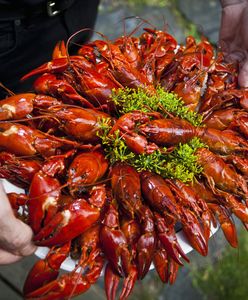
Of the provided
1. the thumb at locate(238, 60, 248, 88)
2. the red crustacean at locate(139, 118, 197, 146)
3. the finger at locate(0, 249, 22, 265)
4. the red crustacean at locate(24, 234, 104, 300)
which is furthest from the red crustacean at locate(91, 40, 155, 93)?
the finger at locate(0, 249, 22, 265)

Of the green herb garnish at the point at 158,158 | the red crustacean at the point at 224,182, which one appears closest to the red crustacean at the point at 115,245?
the green herb garnish at the point at 158,158

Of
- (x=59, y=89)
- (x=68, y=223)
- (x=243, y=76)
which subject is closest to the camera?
(x=68, y=223)

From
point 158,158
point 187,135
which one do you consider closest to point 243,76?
point 187,135

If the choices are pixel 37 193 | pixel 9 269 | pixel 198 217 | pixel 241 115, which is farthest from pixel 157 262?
pixel 9 269

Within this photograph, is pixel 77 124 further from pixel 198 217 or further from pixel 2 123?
pixel 198 217

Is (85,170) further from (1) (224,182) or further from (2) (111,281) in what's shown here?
(1) (224,182)

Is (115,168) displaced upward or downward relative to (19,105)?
downward
